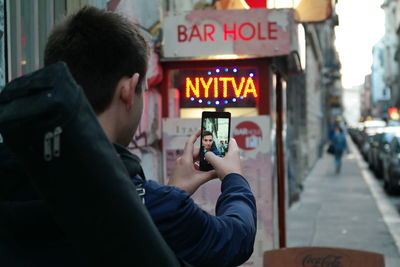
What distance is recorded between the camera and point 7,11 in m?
3.13

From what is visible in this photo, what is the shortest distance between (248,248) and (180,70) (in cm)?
377

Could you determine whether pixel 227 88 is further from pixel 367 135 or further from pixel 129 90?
pixel 367 135

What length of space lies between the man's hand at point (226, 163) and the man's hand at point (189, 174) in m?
0.05

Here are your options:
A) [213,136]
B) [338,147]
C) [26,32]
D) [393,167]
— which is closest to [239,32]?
[26,32]

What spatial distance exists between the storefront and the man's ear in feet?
10.3

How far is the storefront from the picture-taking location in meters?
4.87

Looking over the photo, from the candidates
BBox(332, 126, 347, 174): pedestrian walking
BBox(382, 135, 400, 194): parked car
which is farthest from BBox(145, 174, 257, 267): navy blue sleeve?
BBox(332, 126, 347, 174): pedestrian walking

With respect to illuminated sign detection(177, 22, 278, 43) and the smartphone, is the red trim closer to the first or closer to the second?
illuminated sign detection(177, 22, 278, 43)

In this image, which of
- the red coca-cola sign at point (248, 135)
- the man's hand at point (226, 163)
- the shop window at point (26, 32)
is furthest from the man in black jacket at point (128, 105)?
the red coca-cola sign at point (248, 135)

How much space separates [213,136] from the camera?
1890mm

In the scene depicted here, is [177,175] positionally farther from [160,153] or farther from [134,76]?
[160,153]

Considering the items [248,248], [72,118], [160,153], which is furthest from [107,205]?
[160,153]

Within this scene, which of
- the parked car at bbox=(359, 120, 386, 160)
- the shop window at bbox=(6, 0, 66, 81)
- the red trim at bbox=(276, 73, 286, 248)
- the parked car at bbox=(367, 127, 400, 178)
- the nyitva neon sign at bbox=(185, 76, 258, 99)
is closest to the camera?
the shop window at bbox=(6, 0, 66, 81)

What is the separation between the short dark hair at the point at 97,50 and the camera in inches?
49.7
